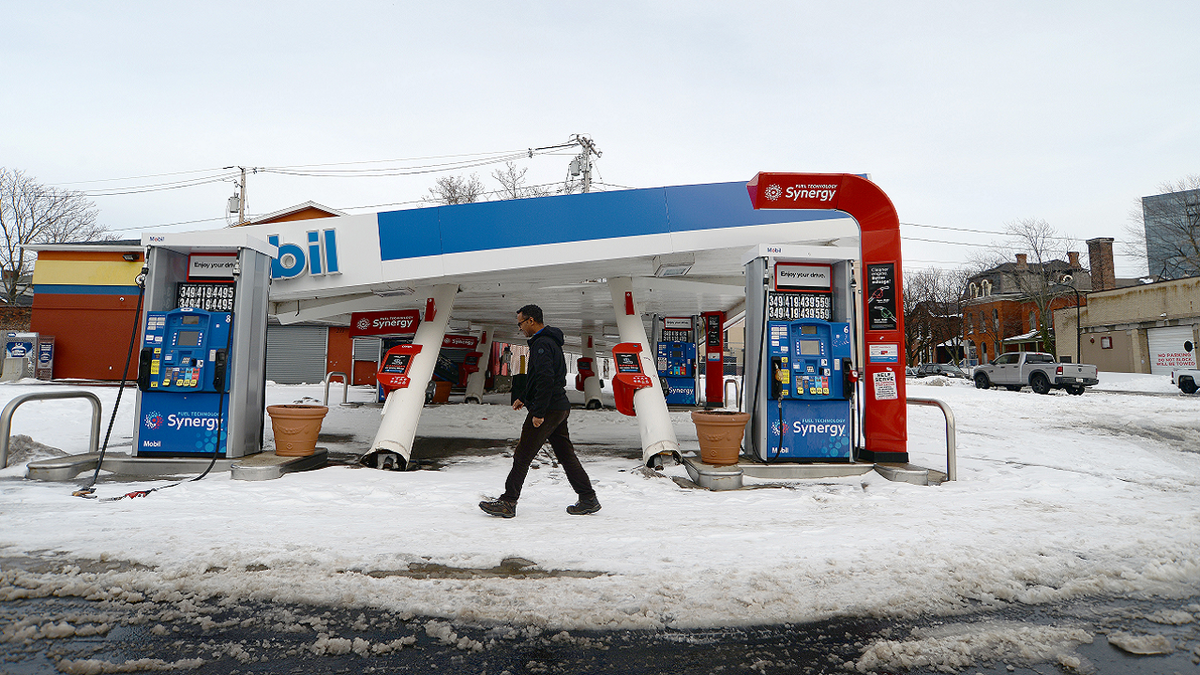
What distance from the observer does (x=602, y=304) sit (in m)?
14.5

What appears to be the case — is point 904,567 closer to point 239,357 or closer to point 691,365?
point 239,357

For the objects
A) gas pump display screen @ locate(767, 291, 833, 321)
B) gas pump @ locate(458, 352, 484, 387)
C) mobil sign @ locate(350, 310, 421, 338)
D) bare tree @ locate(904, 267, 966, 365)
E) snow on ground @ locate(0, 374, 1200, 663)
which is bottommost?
snow on ground @ locate(0, 374, 1200, 663)

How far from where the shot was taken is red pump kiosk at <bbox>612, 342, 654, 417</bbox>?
27.6ft

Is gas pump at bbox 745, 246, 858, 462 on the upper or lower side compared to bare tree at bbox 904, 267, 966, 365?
lower

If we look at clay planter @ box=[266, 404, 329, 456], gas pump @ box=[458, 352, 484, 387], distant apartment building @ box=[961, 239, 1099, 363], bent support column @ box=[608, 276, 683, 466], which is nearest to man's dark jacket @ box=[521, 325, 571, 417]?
bent support column @ box=[608, 276, 683, 466]

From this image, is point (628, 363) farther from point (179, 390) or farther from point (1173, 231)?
point (1173, 231)

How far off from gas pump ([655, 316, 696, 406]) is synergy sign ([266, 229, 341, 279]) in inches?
482

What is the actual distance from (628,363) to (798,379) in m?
2.34

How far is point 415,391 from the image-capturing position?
27.6ft

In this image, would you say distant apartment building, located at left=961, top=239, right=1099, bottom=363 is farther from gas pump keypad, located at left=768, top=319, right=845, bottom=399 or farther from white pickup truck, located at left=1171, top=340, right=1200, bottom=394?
gas pump keypad, located at left=768, top=319, right=845, bottom=399

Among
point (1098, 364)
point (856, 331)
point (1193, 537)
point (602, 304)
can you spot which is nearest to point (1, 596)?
point (1193, 537)

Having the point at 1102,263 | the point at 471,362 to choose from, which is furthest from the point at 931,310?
the point at 471,362

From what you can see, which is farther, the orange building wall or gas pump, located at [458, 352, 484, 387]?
the orange building wall

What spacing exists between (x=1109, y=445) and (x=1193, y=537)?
21.5ft
